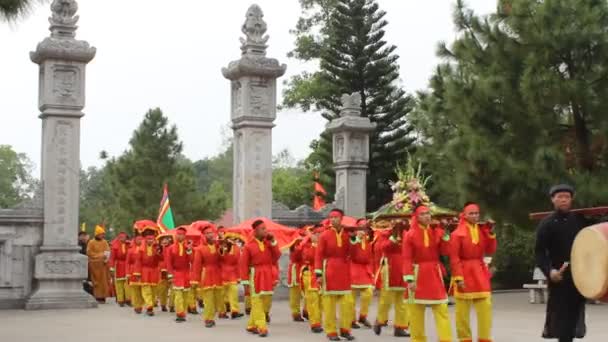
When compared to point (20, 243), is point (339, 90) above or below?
above

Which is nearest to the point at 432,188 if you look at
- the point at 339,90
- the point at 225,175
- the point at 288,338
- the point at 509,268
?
the point at 509,268

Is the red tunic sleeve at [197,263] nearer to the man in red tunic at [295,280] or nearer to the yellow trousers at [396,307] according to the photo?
the man in red tunic at [295,280]

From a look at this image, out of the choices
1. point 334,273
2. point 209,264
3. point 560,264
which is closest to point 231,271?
point 209,264

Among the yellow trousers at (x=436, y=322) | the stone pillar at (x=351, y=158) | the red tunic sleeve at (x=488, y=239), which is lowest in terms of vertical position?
the yellow trousers at (x=436, y=322)

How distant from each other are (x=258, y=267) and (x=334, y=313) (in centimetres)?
147

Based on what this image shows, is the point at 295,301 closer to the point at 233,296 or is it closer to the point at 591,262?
the point at 233,296

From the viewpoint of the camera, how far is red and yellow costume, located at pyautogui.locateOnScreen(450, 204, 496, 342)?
32.5 feet

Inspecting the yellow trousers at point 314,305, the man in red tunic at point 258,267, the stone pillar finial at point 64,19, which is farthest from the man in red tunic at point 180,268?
→ the stone pillar finial at point 64,19

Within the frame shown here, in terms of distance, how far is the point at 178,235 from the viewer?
1568 cm

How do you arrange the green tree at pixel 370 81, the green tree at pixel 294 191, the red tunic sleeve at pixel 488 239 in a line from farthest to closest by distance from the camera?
1. the green tree at pixel 294 191
2. the green tree at pixel 370 81
3. the red tunic sleeve at pixel 488 239

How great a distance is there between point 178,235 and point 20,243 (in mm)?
3280

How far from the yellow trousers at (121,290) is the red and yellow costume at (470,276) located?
10.8 meters

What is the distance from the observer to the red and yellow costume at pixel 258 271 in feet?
41.2

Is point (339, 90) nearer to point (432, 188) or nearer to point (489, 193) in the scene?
point (432, 188)
